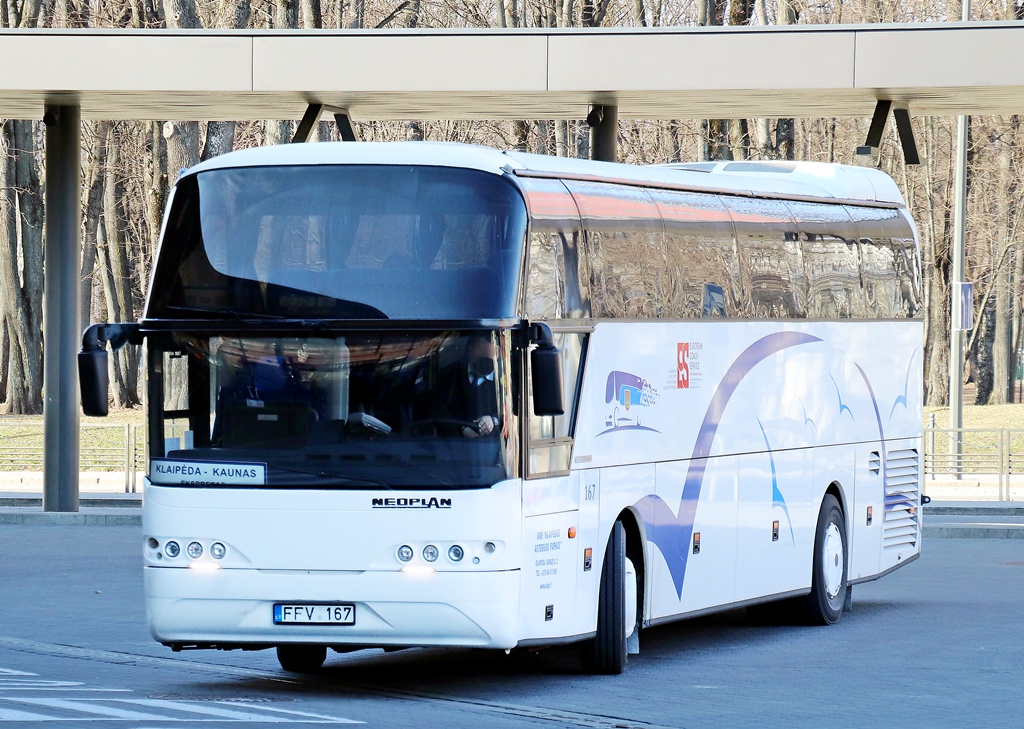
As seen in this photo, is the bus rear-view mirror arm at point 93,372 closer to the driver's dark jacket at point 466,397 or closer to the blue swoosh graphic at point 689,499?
Result: the driver's dark jacket at point 466,397

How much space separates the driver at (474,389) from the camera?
11062 mm

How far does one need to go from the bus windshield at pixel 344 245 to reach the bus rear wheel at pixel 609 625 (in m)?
2.03

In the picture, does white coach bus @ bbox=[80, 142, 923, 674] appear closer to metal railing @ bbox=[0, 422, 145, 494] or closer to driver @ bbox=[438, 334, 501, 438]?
driver @ bbox=[438, 334, 501, 438]

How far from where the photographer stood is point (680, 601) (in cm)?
1341

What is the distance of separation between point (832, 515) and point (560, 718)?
20.4 feet

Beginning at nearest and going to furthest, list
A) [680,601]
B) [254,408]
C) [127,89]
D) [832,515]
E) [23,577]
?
Result: [254,408] < [680,601] < [832,515] < [23,577] < [127,89]

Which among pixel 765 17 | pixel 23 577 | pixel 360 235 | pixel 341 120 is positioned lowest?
pixel 23 577

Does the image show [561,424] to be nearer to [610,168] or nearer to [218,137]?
[610,168]

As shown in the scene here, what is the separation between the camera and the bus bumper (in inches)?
432

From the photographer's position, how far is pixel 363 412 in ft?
36.3

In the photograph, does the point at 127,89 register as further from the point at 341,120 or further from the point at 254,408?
the point at 254,408

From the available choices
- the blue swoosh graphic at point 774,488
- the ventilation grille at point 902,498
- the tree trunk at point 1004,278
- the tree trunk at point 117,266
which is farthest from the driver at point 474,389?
the tree trunk at point 1004,278

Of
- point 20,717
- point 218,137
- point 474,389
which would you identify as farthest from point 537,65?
point 218,137

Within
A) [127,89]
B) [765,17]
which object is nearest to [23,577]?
[127,89]
